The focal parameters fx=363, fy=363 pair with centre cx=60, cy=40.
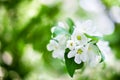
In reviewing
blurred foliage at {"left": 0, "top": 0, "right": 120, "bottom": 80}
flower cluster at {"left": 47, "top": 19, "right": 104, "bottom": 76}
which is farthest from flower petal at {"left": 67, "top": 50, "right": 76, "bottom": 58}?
blurred foliage at {"left": 0, "top": 0, "right": 120, "bottom": 80}

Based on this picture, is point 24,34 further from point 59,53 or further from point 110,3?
point 59,53

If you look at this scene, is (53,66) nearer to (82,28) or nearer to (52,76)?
(52,76)

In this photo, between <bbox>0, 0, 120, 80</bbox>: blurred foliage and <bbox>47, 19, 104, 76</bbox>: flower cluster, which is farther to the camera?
<bbox>0, 0, 120, 80</bbox>: blurred foliage

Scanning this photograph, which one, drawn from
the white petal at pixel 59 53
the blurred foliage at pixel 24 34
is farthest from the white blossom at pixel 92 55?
the blurred foliage at pixel 24 34

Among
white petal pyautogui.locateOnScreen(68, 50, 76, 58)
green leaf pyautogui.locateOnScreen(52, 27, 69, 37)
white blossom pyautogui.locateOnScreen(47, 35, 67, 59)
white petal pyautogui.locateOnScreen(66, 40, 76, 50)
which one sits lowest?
white petal pyautogui.locateOnScreen(68, 50, 76, 58)

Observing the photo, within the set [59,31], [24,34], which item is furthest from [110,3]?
[59,31]

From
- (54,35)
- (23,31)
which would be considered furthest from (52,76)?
(54,35)

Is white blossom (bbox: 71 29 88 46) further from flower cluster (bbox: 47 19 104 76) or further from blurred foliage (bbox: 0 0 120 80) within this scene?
blurred foliage (bbox: 0 0 120 80)
